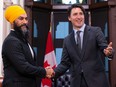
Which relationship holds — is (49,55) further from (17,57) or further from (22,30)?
(17,57)

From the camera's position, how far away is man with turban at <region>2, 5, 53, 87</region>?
8.72 feet

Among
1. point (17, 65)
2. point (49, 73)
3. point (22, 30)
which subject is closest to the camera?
point (17, 65)

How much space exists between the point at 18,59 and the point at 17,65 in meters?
0.05

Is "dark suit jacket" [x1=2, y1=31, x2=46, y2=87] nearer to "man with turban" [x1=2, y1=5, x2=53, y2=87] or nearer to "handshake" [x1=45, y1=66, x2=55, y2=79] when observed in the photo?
"man with turban" [x1=2, y1=5, x2=53, y2=87]

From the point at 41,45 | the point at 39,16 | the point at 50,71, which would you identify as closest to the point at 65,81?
the point at 41,45

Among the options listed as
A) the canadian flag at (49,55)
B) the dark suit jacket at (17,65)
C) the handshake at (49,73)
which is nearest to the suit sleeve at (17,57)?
the dark suit jacket at (17,65)

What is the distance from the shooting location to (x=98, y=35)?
291cm

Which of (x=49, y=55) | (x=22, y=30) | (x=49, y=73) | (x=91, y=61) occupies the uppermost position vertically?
(x=22, y=30)

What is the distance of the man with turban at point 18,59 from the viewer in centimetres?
266

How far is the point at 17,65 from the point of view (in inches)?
104

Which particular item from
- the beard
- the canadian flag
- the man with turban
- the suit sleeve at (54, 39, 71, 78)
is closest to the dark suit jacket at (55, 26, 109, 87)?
the suit sleeve at (54, 39, 71, 78)

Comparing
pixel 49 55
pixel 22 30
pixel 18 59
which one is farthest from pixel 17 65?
pixel 49 55

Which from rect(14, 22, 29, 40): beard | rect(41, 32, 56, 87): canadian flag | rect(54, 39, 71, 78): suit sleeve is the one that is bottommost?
rect(41, 32, 56, 87): canadian flag

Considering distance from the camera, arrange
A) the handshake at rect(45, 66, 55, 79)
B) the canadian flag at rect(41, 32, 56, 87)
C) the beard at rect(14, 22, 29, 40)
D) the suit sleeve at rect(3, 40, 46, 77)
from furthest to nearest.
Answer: the canadian flag at rect(41, 32, 56, 87) < the handshake at rect(45, 66, 55, 79) < the beard at rect(14, 22, 29, 40) < the suit sleeve at rect(3, 40, 46, 77)
